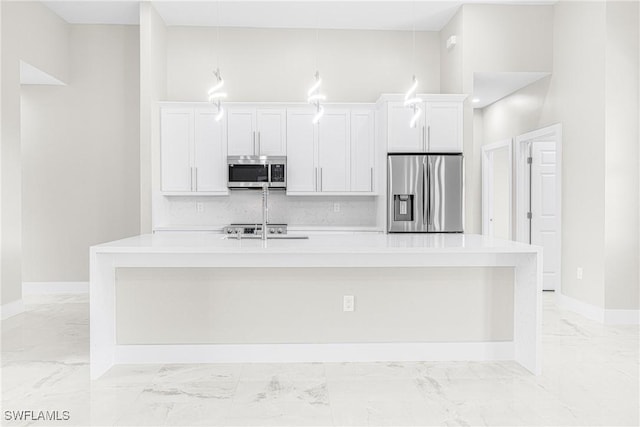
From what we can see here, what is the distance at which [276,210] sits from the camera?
19.8 feet

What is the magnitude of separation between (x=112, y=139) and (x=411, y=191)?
377cm

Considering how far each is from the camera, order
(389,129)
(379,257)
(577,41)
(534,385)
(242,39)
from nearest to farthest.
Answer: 1. (534,385)
2. (379,257)
3. (577,41)
4. (389,129)
5. (242,39)

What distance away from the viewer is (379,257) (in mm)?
3307

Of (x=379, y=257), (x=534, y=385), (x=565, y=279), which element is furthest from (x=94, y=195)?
(x=565, y=279)

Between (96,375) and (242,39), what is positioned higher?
(242,39)

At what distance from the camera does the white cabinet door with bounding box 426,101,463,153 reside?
5301 mm

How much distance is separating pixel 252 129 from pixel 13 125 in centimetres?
245

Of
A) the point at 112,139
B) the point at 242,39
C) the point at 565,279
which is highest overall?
the point at 242,39

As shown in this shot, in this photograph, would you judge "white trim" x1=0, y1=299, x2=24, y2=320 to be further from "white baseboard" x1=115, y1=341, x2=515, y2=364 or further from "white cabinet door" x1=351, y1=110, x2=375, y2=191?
"white cabinet door" x1=351, y1=110, x2=375, y2=191

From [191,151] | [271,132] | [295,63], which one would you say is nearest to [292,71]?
[295,63]

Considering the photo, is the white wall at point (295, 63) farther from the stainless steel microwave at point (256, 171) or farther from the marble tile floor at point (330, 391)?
the marble tile floor at point (330, 391)

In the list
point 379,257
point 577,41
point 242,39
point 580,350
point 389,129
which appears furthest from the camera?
point 242,39

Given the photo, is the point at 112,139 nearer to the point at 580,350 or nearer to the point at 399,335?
the point at 399,335

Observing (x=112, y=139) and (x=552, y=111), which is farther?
(x=112, y=139)
